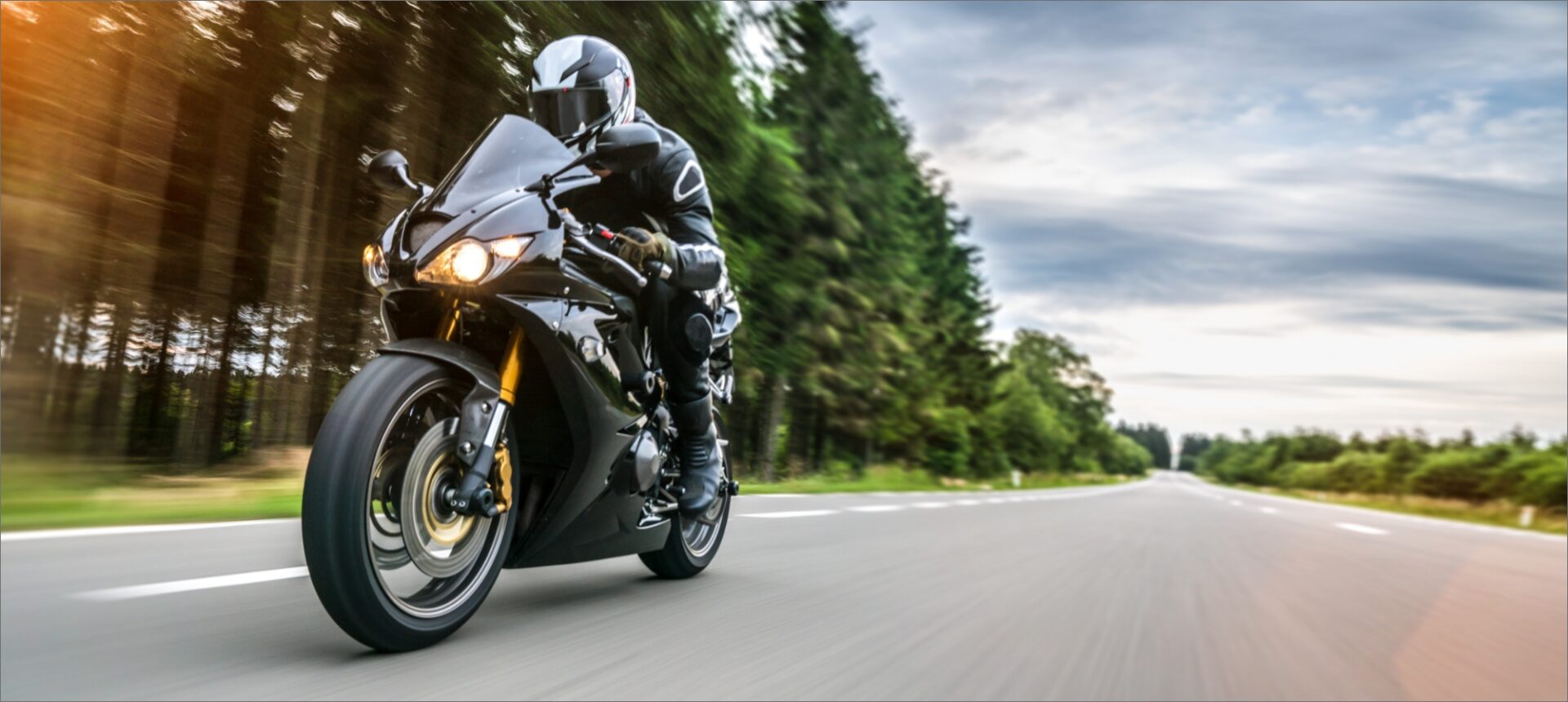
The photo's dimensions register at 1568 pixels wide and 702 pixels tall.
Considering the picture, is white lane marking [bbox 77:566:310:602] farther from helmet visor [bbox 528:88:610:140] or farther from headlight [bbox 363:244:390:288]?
helmet visor [bbox 528:88:610:140]

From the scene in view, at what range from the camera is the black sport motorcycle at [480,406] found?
2.38 m

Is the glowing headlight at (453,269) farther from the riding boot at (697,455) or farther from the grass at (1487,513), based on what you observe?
the grass at (1487,513)

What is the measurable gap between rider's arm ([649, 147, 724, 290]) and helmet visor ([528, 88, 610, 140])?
1.01ft

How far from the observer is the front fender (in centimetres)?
262

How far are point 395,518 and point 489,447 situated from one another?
28cm

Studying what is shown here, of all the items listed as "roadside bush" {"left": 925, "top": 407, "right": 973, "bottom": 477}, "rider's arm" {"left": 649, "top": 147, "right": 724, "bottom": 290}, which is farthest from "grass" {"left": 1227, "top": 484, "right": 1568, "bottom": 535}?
"rider's arm" {"left": 649, "top": 147, "right": 724, "bottom": 290}

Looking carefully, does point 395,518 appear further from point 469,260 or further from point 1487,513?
point 1487,513

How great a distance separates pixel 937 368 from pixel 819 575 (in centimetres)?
3243

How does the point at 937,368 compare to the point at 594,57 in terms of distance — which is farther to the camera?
the point at 937,368

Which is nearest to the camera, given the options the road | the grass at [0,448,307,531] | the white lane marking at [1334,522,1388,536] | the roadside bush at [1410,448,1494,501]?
the road

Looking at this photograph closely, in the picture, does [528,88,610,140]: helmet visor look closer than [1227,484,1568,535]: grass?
Yes

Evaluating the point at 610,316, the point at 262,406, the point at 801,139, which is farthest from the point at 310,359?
the point at 801,139

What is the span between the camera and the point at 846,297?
2394 centimetres

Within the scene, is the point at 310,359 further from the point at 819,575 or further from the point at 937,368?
the point at 937,368
